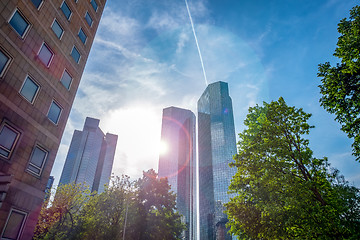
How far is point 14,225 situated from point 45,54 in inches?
451

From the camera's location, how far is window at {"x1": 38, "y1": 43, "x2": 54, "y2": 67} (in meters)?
15.6

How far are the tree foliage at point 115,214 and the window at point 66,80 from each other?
15899 millimetres

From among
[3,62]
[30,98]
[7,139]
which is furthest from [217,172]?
[3,62]

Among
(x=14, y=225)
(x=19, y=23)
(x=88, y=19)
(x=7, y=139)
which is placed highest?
(x=88, y=19)

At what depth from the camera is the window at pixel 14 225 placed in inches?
455

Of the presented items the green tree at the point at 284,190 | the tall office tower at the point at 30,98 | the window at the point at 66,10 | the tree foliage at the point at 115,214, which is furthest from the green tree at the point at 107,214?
the window at the point at 66,10

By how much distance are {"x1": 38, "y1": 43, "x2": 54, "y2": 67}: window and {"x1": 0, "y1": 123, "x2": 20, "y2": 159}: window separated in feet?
18.9

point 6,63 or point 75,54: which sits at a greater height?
point 75,54

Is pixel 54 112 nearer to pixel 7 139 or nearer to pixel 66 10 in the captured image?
pixel 7 139

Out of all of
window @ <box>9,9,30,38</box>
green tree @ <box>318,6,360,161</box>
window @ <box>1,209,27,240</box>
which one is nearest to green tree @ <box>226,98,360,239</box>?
green tree @ <box>318,6,360,161</box>

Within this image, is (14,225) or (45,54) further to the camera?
(45,54)

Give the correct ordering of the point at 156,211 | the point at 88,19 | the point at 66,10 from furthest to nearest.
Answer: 1. the point at 156,211
2. the point at 88,19
3. the point at 66,10

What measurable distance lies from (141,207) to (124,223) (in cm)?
326

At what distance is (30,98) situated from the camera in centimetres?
1426
